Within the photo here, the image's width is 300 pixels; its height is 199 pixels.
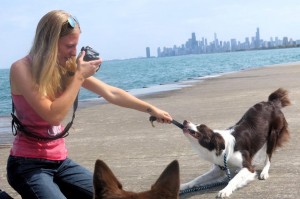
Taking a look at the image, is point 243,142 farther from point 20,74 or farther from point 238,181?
point 20,74

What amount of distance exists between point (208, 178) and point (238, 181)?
553mm

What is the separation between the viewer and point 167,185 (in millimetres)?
2514

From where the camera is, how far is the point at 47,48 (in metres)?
3.97

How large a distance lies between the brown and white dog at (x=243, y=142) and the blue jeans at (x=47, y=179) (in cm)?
199

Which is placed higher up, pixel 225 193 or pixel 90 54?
pixel 90 54

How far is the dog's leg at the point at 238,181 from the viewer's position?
6.09 m

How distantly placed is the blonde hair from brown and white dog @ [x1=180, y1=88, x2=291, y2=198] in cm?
246

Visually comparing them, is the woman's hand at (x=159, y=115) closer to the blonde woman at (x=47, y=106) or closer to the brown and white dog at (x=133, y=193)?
the blonde woman at (x=47, y=106)

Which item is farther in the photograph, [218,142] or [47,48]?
[218,142]

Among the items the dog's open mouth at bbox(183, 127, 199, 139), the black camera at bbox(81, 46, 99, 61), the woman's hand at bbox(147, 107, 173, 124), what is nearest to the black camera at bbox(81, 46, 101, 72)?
the black camera at bbox(81, 46, 99, 61)

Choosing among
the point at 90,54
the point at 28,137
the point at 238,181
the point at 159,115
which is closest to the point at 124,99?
the point at 159,115

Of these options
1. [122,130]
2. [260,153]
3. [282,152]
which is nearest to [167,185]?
[260,153]

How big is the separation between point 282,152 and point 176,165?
5.87 m

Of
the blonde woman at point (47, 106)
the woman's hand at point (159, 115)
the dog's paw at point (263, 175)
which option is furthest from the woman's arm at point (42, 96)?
the dog's paw at point (263, 175)
